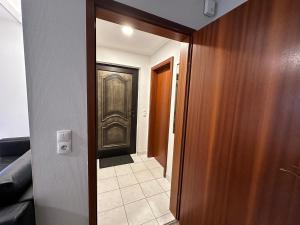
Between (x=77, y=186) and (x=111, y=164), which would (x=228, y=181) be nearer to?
(x=77, y=186)

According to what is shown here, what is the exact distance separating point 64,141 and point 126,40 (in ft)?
6.16

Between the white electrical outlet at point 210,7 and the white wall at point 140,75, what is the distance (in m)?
1.69

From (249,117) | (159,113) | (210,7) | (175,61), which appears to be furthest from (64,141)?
(159,113)

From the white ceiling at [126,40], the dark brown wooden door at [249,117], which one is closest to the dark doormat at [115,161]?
the dark brown wooden door at [249,117]

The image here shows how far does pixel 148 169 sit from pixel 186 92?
1.74 meters

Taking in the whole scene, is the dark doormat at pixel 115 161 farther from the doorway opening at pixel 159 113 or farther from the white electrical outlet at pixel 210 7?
the white electrical outlet at pixel 210 7

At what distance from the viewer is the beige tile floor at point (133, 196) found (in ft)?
4.68

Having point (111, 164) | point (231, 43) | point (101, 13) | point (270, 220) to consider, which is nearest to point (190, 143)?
point (270, 220)

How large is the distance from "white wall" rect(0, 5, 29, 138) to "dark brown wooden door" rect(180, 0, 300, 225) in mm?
2640

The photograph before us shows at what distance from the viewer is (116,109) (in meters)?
2.77

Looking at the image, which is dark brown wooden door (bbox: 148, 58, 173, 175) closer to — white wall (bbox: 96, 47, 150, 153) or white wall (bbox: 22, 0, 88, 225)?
white wall (bbox: 96, 47, 150, 153)

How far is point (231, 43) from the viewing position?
0.85 metres

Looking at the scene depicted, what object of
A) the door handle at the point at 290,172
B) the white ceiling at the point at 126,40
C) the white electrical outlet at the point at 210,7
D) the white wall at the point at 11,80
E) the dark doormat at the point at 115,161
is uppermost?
the white ceiling at the point at 126,40

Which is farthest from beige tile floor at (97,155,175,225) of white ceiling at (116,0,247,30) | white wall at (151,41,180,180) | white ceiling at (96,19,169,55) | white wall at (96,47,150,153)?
white ceiling at (96,19,169,55)
